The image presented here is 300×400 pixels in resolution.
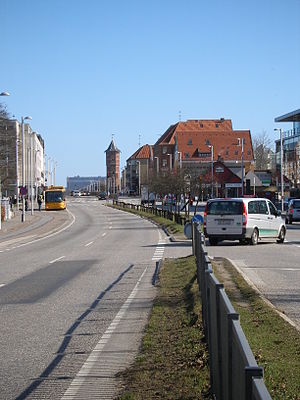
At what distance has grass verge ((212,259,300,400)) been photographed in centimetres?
596

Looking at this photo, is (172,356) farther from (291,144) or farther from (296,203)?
(291,144)

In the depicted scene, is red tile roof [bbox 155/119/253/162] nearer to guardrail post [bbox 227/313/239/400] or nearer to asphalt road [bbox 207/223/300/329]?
asphalt road [bbox 207/223/300/329]

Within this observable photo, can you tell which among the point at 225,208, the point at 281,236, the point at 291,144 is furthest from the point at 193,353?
the point at 291,144

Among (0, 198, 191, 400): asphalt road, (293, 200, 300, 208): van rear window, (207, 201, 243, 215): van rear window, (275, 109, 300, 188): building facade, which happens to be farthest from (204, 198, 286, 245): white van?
(275, 109, 300, 188): building facade

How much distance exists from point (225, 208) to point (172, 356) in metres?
18.6

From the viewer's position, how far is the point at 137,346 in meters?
8.62

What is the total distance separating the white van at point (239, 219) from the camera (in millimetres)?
25953

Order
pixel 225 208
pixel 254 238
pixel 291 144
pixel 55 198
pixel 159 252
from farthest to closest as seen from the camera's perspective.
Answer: pixel 291 144
pixel 55 198
pixel 254 238
pixel 225 208
pixel 159 252

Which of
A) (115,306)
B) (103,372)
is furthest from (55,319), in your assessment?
(103,372)

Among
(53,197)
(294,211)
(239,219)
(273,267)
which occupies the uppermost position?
(53,197)

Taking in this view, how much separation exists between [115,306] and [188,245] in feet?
57.2

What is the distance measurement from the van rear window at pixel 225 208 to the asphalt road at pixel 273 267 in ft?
4.47

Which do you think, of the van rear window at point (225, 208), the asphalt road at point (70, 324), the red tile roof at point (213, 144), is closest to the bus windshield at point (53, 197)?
the red tile roof at point (213, 144)

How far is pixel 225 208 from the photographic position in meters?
26.1
